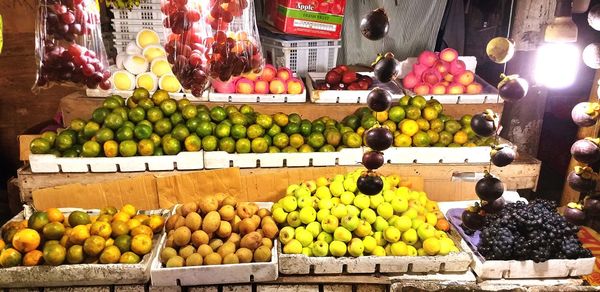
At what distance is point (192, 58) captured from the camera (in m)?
2.58

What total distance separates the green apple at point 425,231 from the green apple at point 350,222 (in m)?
0.43

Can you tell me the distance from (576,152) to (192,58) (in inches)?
82.3

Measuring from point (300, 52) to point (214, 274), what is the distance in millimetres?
2563

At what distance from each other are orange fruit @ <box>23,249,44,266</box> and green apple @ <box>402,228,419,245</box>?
7.58ft

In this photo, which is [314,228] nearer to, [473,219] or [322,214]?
[322,214]

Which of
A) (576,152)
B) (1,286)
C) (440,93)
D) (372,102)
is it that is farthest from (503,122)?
(1,286)

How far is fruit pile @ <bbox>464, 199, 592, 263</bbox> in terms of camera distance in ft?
9.37

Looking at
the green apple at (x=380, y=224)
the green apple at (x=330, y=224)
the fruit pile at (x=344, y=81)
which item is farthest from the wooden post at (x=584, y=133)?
the green apple at (x=330, y=224)

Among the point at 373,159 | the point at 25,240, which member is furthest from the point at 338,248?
the point at 25,240

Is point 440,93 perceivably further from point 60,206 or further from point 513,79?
point 60,206

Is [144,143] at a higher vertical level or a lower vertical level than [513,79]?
lower

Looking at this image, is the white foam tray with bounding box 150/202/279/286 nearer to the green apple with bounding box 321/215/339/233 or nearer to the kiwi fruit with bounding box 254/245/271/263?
the kiwi fruit with bounding box 254/245/271/263

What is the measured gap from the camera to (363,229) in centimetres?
296

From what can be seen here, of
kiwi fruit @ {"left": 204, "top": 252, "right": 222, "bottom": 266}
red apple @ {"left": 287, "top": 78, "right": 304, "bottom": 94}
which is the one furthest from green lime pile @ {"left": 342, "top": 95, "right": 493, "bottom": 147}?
kiwi fruit @ {"left": 204, "top": 252, "right": 222, "bottom": 266}
